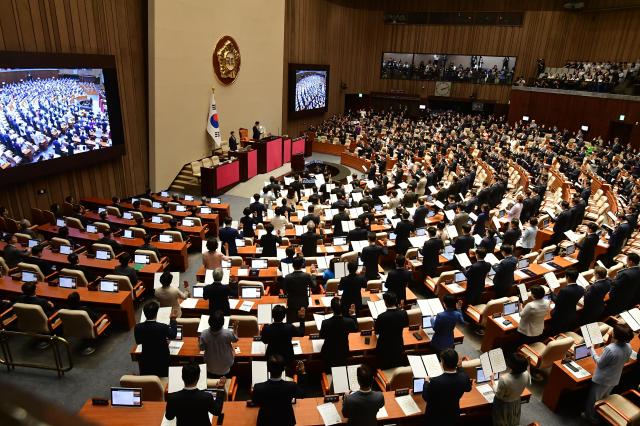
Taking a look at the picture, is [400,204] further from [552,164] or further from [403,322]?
[552,164]

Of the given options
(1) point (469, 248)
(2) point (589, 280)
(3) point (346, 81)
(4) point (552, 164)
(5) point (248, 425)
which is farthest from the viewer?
(3) point (346, 81)

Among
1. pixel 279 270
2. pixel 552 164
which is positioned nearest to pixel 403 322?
pixel 279 270

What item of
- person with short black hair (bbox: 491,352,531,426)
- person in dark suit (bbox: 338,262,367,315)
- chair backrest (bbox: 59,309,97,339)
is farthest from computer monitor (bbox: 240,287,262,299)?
person with short black hair (bbox: 491,352,531,426)

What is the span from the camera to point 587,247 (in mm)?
9133

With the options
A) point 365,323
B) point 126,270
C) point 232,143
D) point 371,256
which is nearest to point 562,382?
point 365,323

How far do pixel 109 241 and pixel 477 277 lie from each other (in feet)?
24.0

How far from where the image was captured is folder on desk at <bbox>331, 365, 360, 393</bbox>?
5000mm

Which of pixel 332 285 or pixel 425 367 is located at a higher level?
pixel 425 367

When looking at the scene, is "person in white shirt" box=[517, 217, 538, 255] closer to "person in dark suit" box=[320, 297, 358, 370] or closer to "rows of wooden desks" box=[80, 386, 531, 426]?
"rows of wooden desks" box=[80, 386, 531, 426]

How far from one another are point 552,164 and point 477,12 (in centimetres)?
1499

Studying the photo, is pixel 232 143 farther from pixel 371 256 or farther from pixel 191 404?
pixel 191 404

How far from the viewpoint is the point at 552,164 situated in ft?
60.1

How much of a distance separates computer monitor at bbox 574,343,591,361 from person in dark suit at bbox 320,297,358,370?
10.3 feet

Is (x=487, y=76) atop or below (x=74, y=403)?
atop
